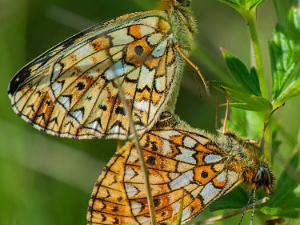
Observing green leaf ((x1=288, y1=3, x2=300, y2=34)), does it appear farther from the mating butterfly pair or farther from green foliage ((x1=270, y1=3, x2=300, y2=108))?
the mating butterfly pair

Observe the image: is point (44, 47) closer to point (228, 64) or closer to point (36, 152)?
point (36, 152)

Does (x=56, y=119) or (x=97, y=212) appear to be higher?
(x=56, y=119)

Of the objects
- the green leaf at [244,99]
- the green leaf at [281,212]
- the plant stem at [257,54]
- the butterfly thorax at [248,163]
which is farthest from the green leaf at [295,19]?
the green leaf at [281,212]

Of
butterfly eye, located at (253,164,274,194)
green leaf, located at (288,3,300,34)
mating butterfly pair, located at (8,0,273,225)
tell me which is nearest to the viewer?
→ butterfly eye, located at (253,164,274,194)

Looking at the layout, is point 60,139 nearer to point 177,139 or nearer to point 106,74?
point 106,74

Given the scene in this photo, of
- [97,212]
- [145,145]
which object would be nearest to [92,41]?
[145,145]

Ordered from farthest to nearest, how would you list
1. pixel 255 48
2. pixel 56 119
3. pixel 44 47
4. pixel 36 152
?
pixel 44 47 → pixel 36 152 → pixel 56 119 → pixel 255 48

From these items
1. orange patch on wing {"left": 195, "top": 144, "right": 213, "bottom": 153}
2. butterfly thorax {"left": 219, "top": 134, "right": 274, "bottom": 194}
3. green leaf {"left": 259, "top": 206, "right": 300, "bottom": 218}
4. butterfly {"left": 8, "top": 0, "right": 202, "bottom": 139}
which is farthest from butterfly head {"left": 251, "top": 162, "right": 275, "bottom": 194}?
butterfly {"left": 8, "top": 0, "right": 202, "bottom": 139}
